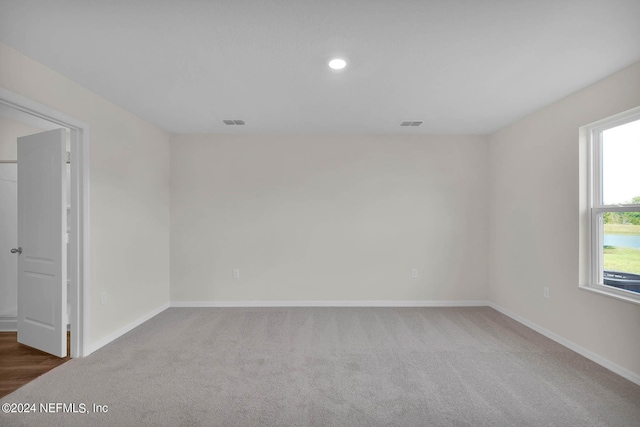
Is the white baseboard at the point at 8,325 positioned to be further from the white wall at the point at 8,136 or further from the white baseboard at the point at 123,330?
the white wall at the point at 8,136

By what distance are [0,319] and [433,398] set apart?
4.88 metres

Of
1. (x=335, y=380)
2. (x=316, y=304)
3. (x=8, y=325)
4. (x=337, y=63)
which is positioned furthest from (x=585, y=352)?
(x=8, y=325)

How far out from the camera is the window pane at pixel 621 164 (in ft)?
8.91

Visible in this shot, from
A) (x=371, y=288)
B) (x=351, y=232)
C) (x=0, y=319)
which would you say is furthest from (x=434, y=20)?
(x=0, y=319)

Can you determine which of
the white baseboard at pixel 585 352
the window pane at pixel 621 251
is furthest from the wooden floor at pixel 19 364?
the window pane at pixel 621 251

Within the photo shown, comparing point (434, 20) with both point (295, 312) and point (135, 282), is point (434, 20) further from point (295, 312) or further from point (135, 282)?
point (135, 282)

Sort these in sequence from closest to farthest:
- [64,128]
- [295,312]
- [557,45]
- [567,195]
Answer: [557,45]
[64,128]
[567,195]
[295,312]

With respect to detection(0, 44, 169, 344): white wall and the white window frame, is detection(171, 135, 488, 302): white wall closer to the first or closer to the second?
detection(0, 44, 169, 344): white wall

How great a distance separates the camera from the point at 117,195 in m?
3.56

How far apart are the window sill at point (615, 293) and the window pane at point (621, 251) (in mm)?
48

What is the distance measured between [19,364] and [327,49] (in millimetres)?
3750

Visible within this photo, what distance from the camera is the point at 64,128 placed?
2.98 m

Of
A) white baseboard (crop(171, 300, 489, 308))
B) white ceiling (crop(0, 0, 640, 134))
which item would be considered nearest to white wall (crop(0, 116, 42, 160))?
white ceiling (crop(0, 0, 640, 134))

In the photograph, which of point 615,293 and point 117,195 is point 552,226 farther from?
point 117,195
